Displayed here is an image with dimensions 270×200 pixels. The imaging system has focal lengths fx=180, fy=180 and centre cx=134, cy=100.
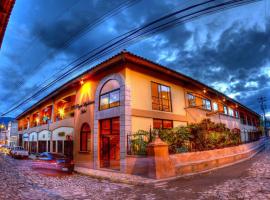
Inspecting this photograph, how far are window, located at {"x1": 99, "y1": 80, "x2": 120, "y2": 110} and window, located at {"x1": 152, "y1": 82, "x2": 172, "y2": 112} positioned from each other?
10.5ft

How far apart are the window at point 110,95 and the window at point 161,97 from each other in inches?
126

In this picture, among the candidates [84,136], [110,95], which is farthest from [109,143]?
[110,95]

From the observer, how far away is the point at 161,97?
634 inches

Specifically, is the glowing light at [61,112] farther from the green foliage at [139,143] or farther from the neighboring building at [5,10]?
the neighboring building at [5,10]

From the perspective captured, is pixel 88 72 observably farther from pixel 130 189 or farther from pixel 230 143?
pixel 230 143

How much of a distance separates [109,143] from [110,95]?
13.9ft

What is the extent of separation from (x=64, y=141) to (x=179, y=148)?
1365cm

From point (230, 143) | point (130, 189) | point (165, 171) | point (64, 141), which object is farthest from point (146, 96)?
point (64, 141)

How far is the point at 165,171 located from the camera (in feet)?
32.6

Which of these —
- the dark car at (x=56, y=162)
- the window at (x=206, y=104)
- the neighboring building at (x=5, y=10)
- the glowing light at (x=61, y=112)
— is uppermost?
the neighboring building at (x=5, y=10)

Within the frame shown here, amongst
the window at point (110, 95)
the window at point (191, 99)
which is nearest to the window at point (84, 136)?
the window at point (110, 95)

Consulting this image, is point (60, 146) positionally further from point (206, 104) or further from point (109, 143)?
point (206, 104)

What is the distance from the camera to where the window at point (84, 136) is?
54.2 feet

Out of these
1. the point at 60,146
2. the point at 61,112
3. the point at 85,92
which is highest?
the point at 85,92
